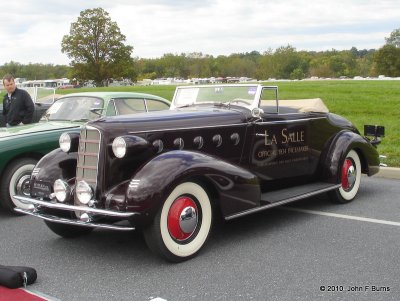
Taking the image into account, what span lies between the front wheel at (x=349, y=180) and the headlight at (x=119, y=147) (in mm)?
3034

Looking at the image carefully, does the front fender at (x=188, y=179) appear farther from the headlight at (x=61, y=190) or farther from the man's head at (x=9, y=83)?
the man's head at (x=9, y=83)

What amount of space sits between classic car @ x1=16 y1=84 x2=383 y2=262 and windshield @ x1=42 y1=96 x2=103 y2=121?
5.57 ft

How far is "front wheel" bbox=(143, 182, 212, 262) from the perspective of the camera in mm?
4137

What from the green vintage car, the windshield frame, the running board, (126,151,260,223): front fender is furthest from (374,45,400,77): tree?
(126,151,260,223): front fender

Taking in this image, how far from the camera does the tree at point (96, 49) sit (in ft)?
223

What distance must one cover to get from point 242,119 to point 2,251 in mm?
2730

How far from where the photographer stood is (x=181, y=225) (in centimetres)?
→ 429

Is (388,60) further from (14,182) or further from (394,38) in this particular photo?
(14,182)

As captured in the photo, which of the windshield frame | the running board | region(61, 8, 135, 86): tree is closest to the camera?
the running board

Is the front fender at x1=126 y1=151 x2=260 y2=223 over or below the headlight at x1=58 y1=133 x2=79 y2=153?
below

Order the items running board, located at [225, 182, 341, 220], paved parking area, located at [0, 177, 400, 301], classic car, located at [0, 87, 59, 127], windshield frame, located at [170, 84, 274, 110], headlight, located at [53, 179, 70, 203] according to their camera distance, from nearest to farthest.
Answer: paved parking area, located at [0, 177, 400, 301]
headlight, located at [53, 179, 70, 203]
running board, located at [225, 182, 341, 220]
windshield frame, located at [170, 84, 274, 110]
classic car, located at [0, 87, 59, 127]

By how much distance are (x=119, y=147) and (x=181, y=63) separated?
118463mm

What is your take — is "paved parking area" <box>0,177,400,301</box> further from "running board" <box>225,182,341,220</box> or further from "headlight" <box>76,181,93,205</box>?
"headlight" <box>76,181,93,205</box>

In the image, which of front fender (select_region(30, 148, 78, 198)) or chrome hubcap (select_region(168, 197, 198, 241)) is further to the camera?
front fender (select_region(30, 148, 78, 198))
